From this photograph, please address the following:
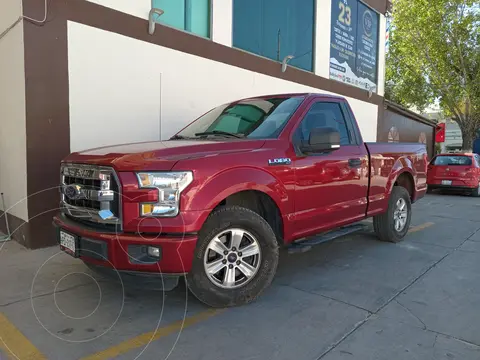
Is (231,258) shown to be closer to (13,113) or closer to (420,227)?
(13,113)

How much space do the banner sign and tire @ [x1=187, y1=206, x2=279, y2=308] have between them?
9716mm

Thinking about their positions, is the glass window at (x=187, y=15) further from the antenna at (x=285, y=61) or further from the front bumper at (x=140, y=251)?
the front bumper at (x=140, y=251)

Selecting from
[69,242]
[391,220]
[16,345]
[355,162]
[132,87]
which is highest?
[132,87]

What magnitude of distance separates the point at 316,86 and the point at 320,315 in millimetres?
9024

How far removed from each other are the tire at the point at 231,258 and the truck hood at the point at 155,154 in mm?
541

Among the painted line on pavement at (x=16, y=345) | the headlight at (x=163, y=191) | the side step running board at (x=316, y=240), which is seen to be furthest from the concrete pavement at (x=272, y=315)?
the headlight at (x=163, y=191)

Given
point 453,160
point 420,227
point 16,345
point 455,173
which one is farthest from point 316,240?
point 453,160

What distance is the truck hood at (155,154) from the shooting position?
3207 millimetres

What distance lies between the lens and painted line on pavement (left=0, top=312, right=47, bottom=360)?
9.31 feet

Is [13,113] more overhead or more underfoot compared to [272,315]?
more overhead

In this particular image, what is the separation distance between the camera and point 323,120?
15.7ft

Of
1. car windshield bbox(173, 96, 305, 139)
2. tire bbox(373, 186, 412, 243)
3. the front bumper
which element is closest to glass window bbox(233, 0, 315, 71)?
car windshield bbox(173, 96, 305, 139)

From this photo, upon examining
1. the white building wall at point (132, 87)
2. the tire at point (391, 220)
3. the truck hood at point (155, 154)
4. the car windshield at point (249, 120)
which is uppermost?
the white building wall at point (132, 87)

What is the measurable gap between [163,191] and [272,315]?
144 cm
